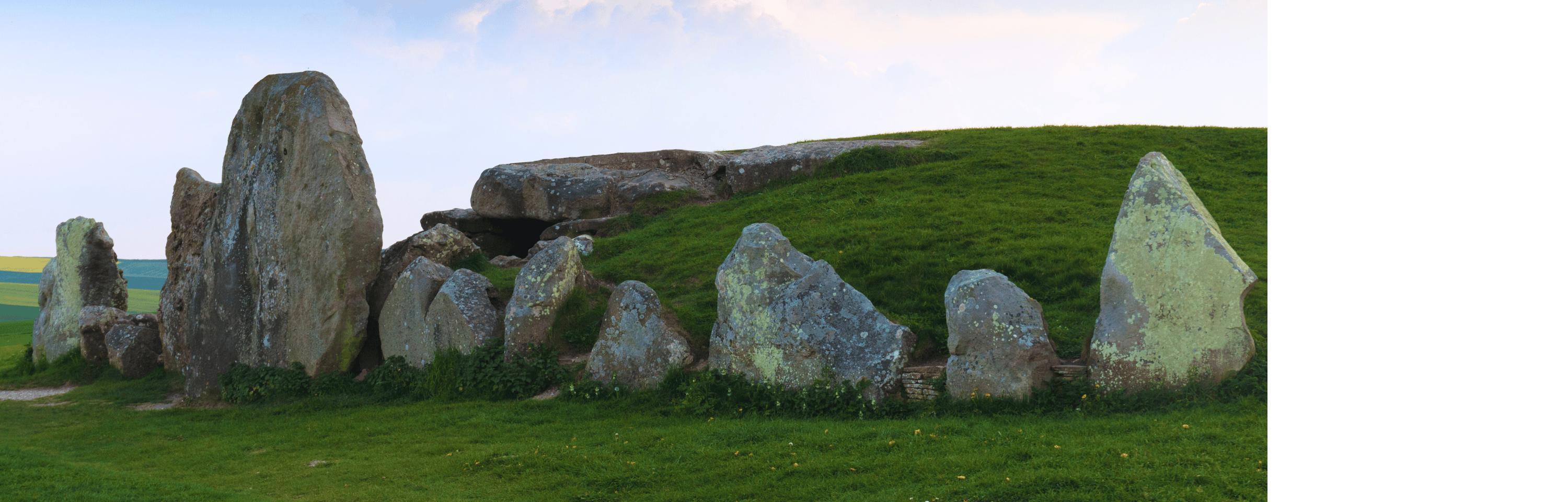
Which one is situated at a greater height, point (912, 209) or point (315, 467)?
point (912, 209)

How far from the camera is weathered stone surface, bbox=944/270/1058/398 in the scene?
11.5 meters

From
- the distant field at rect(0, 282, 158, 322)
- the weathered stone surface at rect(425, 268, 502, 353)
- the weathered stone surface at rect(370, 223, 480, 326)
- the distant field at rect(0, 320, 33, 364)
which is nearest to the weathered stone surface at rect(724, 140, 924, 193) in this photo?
the weathered stone surface at rect(370, 223, 480, 326)

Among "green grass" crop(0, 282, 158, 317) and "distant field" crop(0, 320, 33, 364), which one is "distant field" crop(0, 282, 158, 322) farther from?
"distant field" crop(0, 320, 33, 364)

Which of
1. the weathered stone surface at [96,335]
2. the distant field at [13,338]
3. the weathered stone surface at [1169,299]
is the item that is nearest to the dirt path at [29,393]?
the weathered stone surface at [96,335]

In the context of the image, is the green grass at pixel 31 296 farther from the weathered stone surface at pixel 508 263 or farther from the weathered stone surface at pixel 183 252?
the weathered stone surface at pixel 508 263

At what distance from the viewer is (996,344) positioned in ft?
38.1

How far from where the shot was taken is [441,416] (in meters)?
13.7

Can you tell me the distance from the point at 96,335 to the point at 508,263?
8.17 metres

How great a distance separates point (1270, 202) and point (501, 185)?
70.9ft

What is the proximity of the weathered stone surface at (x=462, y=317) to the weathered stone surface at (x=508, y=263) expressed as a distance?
180 inches

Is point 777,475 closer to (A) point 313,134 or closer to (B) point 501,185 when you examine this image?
(A) point 313,134

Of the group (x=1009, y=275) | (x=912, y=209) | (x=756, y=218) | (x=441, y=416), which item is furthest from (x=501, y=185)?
(x=1009, y=275)

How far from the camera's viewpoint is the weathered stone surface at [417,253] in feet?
56.9

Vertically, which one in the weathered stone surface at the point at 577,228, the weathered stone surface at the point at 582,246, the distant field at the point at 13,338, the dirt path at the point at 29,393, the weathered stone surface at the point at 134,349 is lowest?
the distant field at the point at 13,338
